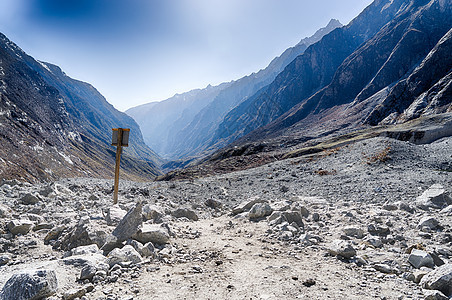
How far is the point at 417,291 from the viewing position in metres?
4.30

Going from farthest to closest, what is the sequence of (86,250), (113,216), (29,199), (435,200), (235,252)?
(29,199) → (435,200) → (113,216) → (235,252) → (86,250)

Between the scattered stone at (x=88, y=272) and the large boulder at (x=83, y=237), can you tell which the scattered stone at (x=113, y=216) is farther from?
the scattered stone at (x=88, y=272)

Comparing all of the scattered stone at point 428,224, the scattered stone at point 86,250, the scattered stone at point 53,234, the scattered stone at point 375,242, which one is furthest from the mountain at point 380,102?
the scattered stone at point 86,250

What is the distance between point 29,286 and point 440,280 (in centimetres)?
701

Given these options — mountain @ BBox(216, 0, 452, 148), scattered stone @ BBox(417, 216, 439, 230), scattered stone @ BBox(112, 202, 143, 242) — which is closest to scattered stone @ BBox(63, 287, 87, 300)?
scattered stone @ BBox(112, 202, 143, 242)

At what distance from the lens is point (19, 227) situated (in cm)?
735

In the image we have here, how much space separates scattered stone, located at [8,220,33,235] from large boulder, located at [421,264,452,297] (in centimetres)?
1040

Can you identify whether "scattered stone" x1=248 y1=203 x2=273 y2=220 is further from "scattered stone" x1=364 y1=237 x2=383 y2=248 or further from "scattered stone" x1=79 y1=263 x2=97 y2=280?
"scattered stone" x1=79 y1=263 x2=97 y2=280

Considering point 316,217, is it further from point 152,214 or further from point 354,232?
point 152,214

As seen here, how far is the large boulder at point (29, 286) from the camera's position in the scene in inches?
153

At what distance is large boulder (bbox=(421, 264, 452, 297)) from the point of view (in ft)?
13.3

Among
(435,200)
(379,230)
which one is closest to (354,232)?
(379,230)

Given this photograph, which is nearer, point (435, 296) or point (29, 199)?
point (435, 296)

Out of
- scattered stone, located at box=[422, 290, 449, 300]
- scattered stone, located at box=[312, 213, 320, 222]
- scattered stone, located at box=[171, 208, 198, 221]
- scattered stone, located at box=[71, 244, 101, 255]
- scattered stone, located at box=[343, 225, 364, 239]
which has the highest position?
scattered stone, located at box=[71, 244, 101, 255]
